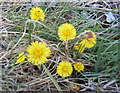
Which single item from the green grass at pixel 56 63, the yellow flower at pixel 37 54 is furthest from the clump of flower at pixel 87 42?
the yellow flower at pixel 37 54

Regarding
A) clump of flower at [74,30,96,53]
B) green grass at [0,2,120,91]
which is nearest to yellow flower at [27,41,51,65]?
green grass at [0,2,120,91]

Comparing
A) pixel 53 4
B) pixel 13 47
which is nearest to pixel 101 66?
pixel 13 47

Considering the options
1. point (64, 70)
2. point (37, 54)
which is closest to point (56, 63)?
point (64, 70)

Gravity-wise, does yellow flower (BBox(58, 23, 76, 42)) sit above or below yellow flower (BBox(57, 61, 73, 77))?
above

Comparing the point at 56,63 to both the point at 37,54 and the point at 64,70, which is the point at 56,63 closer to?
the point at 64,70

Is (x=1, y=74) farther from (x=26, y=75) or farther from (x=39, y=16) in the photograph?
(x=39, y=16)

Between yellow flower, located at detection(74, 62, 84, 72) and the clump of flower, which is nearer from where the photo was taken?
the clump of flower

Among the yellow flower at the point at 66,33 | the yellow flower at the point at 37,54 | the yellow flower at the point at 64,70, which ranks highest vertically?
the yellow flower at the point at 66,33

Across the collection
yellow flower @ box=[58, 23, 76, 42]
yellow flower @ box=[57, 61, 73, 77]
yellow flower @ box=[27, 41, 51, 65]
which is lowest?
yellow flower @ box=[57, 61, 73, 77]

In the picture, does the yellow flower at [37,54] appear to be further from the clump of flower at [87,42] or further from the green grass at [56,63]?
the clump of flower at [87,42]

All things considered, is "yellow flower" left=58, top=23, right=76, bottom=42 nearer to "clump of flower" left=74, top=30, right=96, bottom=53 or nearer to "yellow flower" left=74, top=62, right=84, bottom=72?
"clump of flower" left=74, top=30, right=96, bottom=53

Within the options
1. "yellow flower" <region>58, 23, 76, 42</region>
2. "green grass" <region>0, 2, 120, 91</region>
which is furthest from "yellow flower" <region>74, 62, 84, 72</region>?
"yellow flower" <region>58, 23, 76, 42</region>
